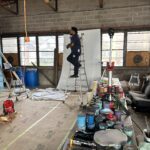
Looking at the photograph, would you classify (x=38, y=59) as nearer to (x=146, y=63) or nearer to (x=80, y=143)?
(x=146, y=63)

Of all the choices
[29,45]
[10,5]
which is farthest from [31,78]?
[10,5]

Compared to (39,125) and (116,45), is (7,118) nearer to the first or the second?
(39,125)

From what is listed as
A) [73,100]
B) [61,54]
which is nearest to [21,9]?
[61,54]

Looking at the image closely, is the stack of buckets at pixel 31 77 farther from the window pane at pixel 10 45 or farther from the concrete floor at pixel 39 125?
the concrete floor at pixel 39 125

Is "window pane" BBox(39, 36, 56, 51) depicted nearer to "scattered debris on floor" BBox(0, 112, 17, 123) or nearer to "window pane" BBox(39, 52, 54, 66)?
"window pane" BBox(39, 52, 54, 66)

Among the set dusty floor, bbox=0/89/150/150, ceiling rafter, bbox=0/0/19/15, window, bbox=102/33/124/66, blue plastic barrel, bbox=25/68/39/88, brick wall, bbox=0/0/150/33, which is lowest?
dusty floor, bbox=0/89/150/150

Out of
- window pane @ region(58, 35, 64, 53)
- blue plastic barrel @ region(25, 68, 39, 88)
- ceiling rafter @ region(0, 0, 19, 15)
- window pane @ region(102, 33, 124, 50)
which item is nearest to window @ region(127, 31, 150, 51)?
window pane @ region(102, 33, 124, 50)

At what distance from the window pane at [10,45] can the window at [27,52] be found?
0.27 meters

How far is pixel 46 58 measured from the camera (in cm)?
755

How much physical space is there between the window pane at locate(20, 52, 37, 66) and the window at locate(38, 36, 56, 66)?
0.33 metres

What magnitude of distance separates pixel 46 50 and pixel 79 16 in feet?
6.31

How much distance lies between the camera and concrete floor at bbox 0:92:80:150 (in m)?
2.83

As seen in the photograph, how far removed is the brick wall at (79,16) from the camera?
20.7ft

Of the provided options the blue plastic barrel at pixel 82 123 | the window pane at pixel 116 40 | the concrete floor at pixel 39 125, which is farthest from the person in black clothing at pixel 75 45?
the blue plastic barrel at pixel 82 123
